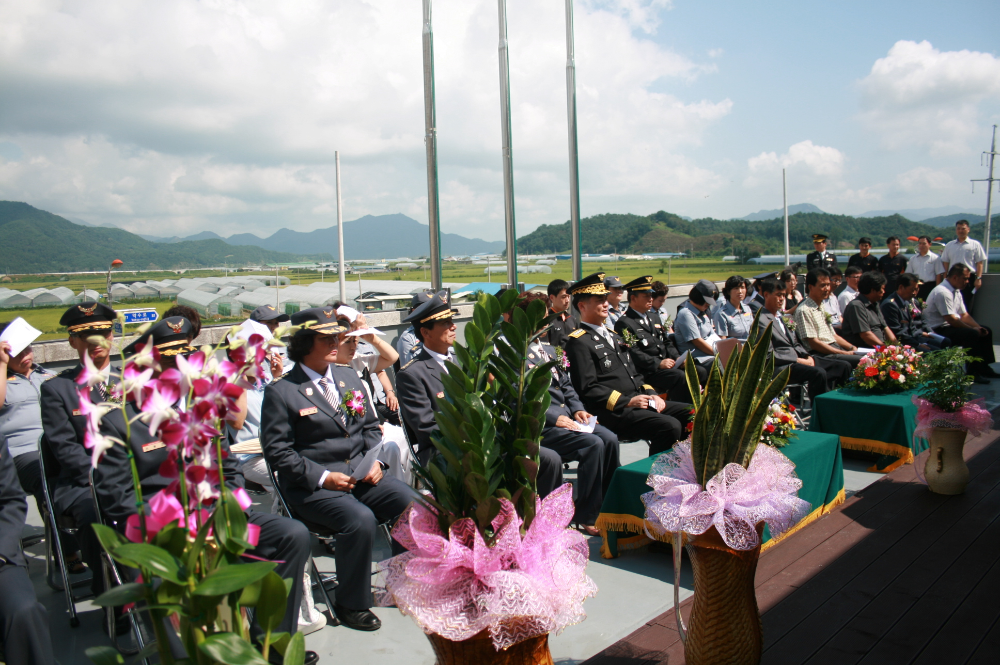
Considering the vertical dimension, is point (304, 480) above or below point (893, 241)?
below

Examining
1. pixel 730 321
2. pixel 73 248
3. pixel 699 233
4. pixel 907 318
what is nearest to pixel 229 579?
pixel 730 321

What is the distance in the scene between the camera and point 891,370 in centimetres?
541

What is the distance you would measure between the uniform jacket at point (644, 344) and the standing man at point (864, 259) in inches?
238

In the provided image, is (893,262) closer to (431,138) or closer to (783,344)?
(783,344)

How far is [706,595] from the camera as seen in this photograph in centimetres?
218

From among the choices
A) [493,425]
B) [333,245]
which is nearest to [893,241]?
[333,245]

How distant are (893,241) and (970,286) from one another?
1.55 meters

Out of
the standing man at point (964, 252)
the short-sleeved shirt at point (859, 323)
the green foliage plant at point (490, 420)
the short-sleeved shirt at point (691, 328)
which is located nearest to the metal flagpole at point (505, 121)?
the short-sleeved shirt at point (691, 328)

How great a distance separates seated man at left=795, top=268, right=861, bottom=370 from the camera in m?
7.12

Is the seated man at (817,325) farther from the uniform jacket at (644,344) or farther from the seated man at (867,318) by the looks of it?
the uniform jacket at (644,344)

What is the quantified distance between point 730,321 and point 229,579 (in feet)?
21.0

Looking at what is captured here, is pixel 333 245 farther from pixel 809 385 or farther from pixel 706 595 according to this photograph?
pixel 706 595

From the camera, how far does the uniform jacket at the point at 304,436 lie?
126 inches

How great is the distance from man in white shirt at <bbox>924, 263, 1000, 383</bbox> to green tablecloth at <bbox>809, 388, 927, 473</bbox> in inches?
158
